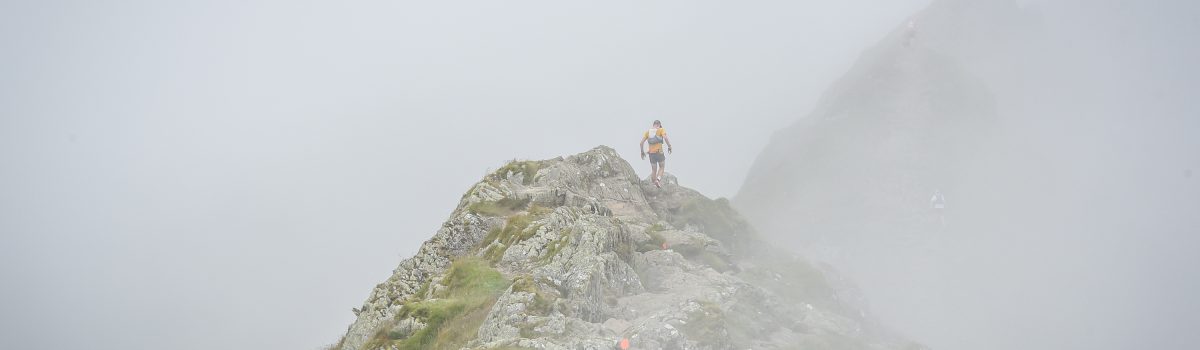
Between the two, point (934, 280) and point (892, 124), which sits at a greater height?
point (892, 124)

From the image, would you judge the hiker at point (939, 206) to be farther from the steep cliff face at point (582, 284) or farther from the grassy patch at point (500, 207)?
the grassy patch at point (500, 207)

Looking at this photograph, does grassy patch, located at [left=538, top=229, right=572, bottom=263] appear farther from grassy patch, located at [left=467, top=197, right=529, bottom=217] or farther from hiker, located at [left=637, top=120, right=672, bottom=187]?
hiker, located at [left=637, top=120, right=672, bottom=187]

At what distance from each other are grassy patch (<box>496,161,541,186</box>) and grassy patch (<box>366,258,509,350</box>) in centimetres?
1203

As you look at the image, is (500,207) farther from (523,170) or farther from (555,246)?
(555,246)

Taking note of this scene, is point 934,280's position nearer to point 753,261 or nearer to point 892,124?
point 892,124

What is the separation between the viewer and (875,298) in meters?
110

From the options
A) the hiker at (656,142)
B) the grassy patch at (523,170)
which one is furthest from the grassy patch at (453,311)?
the hiker at (656,142)

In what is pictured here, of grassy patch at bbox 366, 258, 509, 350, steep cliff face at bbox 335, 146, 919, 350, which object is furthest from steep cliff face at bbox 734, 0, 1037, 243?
grassy patch at bbox 366, 258, 509, 350

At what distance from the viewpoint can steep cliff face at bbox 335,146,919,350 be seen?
1706cm

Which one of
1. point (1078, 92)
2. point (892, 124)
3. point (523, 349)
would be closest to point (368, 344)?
point (523, 349)

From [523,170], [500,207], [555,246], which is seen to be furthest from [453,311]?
[523,170]

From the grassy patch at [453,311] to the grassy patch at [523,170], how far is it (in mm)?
12033

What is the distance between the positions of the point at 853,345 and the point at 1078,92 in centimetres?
20188

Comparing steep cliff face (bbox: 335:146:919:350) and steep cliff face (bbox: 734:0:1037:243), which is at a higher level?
steep cliff face (bbox: 734:0:1037:243)
